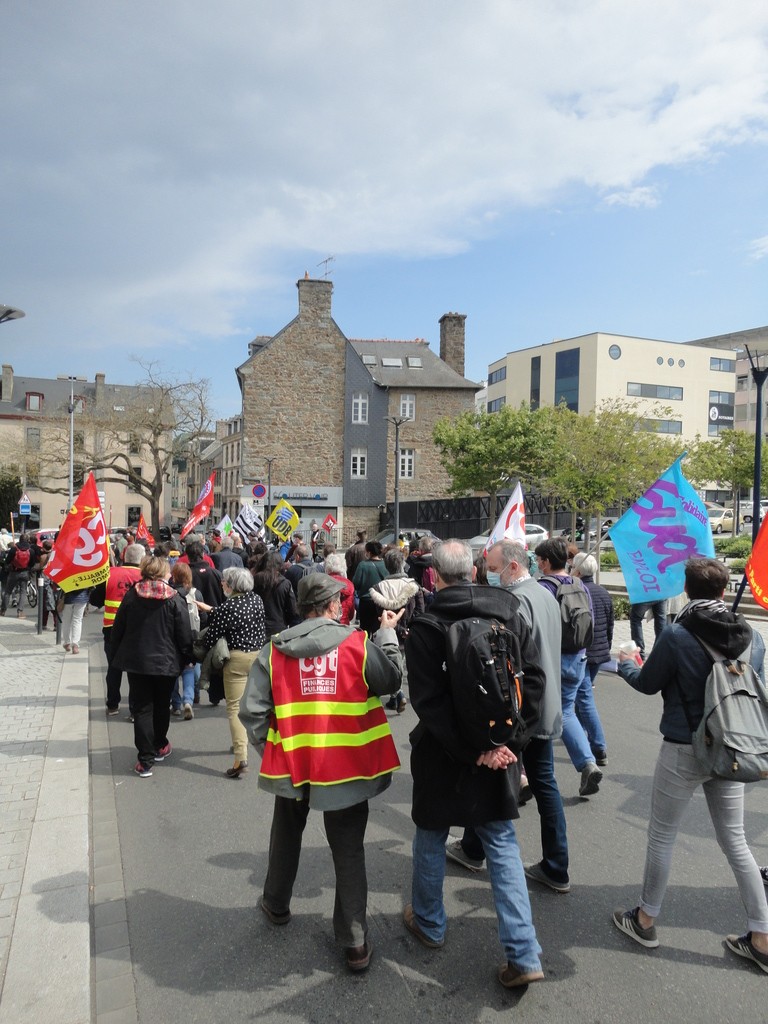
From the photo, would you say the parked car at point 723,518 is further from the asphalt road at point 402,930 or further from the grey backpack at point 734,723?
the grey backpack at point 734,723

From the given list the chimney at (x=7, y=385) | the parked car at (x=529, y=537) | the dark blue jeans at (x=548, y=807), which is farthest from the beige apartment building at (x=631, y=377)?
the dark blue jeans at (x=548, y=807)

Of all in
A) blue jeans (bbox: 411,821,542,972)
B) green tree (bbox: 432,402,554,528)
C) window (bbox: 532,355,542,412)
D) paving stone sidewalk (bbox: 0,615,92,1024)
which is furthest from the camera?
window (bbox: 532,355,542,412)

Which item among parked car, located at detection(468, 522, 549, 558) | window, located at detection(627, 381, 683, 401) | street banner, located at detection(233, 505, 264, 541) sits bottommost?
parked car, located at detection(468, 522, 549, 558)

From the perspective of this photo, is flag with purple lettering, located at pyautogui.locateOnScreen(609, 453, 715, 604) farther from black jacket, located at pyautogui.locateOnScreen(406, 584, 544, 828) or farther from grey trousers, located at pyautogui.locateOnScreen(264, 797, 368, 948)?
grey trousers, located at pyautogui.locateOnScreen(264, 797, 368, 948)

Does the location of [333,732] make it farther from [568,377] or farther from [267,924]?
[568,377]

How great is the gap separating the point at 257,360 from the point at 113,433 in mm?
9399

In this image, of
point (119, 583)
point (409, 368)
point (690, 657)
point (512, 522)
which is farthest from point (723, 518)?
point (690, 657)

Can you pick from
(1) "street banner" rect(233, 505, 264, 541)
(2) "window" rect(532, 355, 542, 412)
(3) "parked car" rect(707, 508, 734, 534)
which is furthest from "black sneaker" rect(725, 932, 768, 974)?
(2) "window" rect(532, 355, 542, 412)

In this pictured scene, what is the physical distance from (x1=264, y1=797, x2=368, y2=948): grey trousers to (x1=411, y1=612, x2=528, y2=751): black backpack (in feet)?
2.48

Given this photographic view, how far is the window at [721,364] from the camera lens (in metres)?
72.1

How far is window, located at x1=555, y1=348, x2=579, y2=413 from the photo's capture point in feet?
219

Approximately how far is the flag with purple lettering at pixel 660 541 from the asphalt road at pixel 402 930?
1.58 m

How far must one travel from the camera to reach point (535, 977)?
120 inches

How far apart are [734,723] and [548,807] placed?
1255mm
